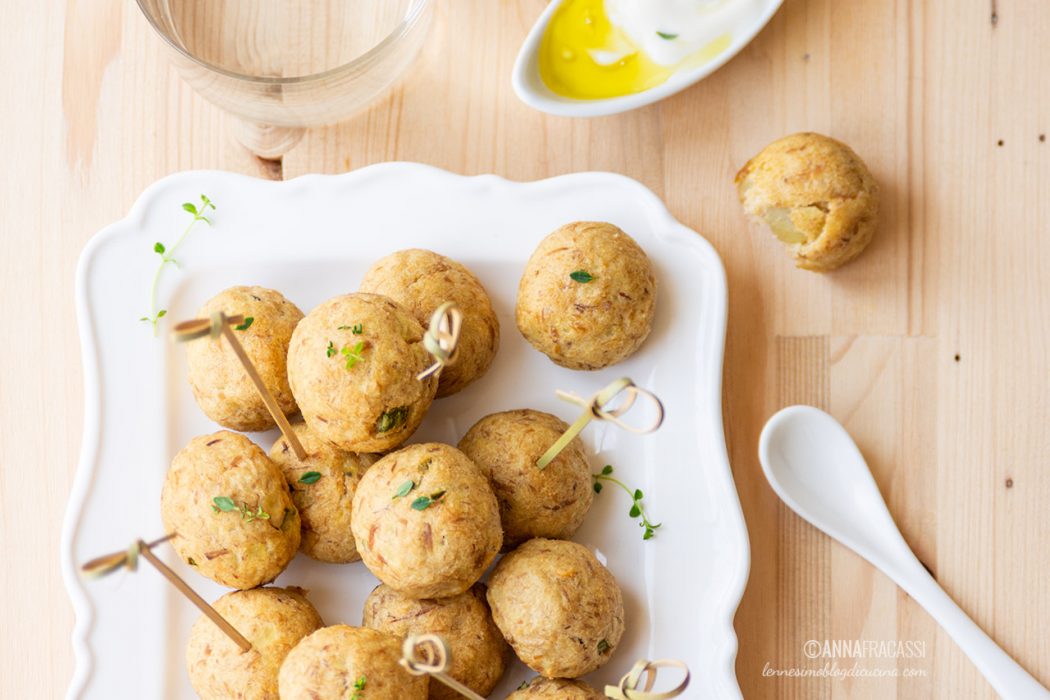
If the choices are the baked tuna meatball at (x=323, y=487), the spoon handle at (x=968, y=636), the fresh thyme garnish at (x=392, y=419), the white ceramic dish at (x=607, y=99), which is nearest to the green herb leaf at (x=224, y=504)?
the baked tuna meatball at (x=323, y=487)

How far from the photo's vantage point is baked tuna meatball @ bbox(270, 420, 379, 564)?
4.58ft

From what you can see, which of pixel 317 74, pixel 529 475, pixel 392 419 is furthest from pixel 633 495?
pixel 317 74

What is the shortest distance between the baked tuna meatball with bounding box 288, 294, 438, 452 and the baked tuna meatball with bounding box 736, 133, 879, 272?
61 cm

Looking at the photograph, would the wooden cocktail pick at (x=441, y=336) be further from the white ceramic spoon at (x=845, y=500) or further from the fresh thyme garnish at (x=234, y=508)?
the white ceramic spoon at (x=845, y=500)

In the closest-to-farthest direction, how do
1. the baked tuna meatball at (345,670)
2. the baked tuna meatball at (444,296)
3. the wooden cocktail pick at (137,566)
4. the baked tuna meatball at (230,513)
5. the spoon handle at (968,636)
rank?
the wooden cocktail pick at (137,566)
the baked tuna meatball at (345,670)
the baked tuna meatball at (230,513)
the baked tuna meatball at (444,296)
the spoon handle at (968,636)

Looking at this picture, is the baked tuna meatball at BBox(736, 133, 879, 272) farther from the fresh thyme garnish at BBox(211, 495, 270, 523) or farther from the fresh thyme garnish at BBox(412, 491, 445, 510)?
the fresh thyme garnish at BBox(211, 495, 270, 523)

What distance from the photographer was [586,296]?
1.39m

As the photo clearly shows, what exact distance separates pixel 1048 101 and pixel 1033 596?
2.61ft

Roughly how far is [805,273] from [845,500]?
37 centimetres

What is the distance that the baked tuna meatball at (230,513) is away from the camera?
130 centimetres

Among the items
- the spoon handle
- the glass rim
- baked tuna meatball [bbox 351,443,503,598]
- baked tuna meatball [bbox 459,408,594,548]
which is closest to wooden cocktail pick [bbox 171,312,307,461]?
baked tuna meatball [bbox 351,443,503,598]

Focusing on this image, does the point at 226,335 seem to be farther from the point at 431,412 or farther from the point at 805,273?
the point at 805,273

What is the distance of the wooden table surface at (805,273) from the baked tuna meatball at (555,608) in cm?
33

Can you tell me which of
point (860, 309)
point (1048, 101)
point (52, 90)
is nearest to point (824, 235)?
point (860, 309)
